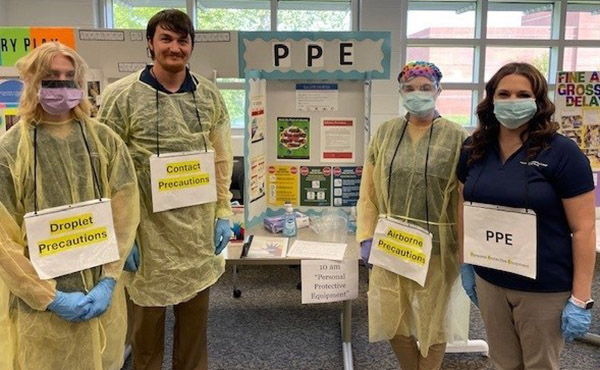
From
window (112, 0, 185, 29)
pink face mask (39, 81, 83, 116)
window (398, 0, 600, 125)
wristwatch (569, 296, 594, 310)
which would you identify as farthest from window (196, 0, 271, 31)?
wristwatch (569, 296, 594, 310)

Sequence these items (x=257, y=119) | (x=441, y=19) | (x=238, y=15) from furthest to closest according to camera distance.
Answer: (x=441, y=19)
(x=238, y=15)
(x=257, y=119)

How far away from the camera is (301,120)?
2.69 metres

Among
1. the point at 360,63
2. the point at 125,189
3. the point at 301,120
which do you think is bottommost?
the point at 125,189

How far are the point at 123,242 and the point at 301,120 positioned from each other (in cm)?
143

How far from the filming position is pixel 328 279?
2.18 meters

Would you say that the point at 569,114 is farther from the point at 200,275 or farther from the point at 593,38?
the point at 593,38

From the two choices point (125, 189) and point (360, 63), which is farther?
point (360, 63)

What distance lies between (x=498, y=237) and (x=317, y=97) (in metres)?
1.42

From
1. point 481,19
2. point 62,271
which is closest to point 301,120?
point 62,271

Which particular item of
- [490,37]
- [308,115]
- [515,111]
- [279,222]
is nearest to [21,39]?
[308,115]

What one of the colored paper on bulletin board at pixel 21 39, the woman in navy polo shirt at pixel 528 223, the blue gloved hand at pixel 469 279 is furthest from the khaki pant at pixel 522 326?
the colored paper on bulletin board at pixel 21 39

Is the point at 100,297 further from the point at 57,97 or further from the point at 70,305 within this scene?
the point at 57,97

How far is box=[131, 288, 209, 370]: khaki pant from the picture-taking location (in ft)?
5.87

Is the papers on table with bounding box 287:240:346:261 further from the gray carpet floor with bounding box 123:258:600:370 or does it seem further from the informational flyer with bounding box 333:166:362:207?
the gray carpet floor with bounding box 123:258:600:370
